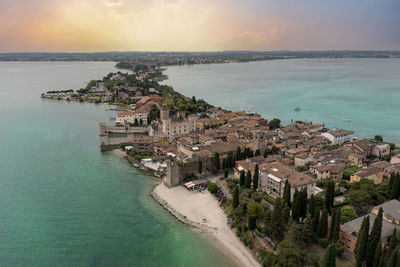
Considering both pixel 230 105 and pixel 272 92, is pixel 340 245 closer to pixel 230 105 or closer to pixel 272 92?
pixel 230 105

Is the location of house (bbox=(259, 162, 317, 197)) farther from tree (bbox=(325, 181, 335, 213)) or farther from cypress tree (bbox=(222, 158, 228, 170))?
cypress tree (bbox=(222, 158, 228, 170))

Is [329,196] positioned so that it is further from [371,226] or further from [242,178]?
[242,178]

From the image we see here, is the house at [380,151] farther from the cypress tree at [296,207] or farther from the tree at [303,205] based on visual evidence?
the cypress tree at [296,207]

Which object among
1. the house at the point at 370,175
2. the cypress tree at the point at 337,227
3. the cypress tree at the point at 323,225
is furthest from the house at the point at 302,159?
the cypress tree at the point at 337,227

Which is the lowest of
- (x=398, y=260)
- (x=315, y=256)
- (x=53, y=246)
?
(x=53, y=246)

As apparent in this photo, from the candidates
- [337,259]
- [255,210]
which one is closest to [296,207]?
[255,210]

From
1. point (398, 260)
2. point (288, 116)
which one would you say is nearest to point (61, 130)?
point (288, 116)
